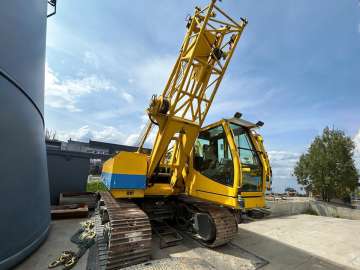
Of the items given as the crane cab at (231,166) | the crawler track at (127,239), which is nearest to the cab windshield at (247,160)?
the crane cab at (231,166)

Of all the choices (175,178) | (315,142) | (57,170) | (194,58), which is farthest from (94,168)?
(315,142)

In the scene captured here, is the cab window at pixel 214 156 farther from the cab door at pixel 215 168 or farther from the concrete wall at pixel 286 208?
the concrete wall at pixel 286 208

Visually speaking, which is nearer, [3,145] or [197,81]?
[3,145]

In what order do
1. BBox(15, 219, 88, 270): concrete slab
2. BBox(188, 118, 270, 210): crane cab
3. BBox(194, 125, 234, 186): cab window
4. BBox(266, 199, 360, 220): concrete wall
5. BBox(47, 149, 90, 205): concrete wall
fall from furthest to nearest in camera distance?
BBox(266, 199, 360, 220): concrete wall
BBox(47, 149, 90, 205): concrete wall
BBox(194, 125, 234, 186): cab window
BBox(188, 118, 270, 210): crane cab
BBox(15, 219, 88, 270): concrete slab

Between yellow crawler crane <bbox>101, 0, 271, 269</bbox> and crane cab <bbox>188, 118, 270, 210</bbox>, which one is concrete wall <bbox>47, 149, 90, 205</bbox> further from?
crane cab <bbox>188, 118, 270, 210</bbox>

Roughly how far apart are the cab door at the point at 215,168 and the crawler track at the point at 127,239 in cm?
167

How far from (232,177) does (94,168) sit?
1672cm

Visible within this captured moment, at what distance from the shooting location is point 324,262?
4.62 m

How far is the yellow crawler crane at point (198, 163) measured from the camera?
15.0 ft

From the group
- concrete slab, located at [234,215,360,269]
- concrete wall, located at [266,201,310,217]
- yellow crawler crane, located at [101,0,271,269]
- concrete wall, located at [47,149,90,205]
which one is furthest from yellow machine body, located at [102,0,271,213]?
concrete wall, located at [266,201,310,217]

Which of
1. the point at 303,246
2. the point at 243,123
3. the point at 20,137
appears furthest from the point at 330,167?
the point at 20,137

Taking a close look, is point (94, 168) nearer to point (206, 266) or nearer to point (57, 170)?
point (57, 170)

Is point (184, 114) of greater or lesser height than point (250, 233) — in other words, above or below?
above

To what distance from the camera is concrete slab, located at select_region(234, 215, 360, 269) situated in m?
4.55
